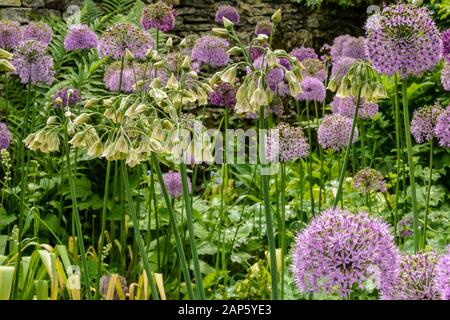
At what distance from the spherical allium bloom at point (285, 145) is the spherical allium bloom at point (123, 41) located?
0.71m

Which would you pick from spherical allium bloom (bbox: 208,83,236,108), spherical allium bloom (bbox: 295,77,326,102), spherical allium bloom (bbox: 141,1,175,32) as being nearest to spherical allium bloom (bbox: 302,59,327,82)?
spherical allium bloom (bbox: 295,77,326,102)

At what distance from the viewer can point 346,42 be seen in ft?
12.5

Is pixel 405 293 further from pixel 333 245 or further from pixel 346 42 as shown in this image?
pixel 346 42

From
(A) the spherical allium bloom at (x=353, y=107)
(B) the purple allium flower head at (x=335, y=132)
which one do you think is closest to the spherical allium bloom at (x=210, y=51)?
(A) the spherical allium bloom at (x=353, y=107)

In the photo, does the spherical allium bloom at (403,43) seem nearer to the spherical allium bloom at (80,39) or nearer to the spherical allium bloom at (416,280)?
the spherical allium bloom at (416,280)

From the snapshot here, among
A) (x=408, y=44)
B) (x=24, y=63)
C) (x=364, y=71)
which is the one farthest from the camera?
(x=24, y=63)

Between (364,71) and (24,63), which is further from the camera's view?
(24,63)

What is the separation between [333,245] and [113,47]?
1.85 meters

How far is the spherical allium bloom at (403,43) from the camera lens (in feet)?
6.20

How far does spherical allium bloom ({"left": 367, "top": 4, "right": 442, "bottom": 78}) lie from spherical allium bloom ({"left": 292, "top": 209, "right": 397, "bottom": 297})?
0.69 metres

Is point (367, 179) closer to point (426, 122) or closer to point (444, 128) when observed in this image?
point (426, 122)

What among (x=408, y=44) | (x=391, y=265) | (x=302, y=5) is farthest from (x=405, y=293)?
(x=302, y=5)

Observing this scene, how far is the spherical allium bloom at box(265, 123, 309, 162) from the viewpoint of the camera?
252cm

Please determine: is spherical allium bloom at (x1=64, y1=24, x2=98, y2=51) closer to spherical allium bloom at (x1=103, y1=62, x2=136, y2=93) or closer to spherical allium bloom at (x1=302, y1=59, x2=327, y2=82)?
spherical allium bloom at (x1=103, y1=62, x2=136, y2=93)
